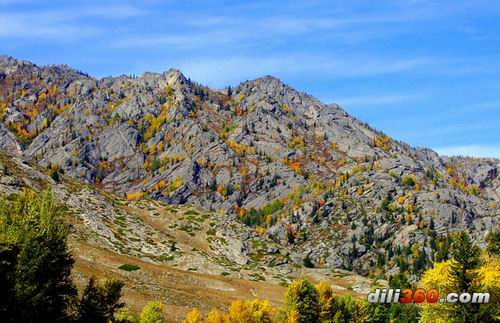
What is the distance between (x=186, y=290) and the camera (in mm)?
101375

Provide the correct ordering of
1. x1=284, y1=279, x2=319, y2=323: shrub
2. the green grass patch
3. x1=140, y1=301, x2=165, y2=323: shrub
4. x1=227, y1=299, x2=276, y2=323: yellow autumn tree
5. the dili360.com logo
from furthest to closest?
1. the green grass patch
2. x1=284, y1=279, x2=319, y2=323: shrub
3. x1=227, y1=299, x2=276, y2=323: yellow autumn tree
4. x1=140, y1=301, x2=165, y2=323: shrub
5. the dili360.com logo

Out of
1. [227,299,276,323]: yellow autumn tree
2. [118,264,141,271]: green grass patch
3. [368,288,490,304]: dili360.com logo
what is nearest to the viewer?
[368,288,490,304]: dili360.com logo

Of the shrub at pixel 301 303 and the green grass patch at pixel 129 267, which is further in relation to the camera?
the green grass patch at pixel 129 267

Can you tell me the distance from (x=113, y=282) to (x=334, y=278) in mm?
127255

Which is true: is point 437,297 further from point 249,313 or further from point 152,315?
point 152,315

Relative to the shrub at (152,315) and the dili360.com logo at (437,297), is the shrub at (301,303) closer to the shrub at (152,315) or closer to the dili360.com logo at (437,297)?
the dili360.com logo at (437,297)

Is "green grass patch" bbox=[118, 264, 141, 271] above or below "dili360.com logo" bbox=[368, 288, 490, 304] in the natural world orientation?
below

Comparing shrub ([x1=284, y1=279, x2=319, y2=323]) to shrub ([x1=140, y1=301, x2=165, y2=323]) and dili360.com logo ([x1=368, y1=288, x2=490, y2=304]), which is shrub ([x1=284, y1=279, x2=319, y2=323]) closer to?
dili360.com logo ([x1=368, y1=288, x2=490, y2=304])

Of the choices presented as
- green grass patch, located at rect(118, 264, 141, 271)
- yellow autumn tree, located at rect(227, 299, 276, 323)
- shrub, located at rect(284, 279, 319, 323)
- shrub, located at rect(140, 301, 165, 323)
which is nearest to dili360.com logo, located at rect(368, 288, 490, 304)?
shrub, located at rect(284, 279, 319, 323)

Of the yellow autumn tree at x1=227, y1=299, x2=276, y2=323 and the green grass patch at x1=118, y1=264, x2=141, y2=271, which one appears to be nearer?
the yellow autumn tree at x1=227, y1=299, x2=276, y2=323

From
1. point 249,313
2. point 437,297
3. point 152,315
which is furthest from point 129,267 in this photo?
point 437,297

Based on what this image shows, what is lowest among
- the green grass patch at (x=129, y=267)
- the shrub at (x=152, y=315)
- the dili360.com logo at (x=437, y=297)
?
the shrub at (x=152, y=315)

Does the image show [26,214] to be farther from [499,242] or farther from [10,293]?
[499,242]

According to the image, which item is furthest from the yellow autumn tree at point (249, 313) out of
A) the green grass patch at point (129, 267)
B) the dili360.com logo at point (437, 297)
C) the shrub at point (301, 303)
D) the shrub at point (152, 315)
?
the green grass patch at point (129, 267)
